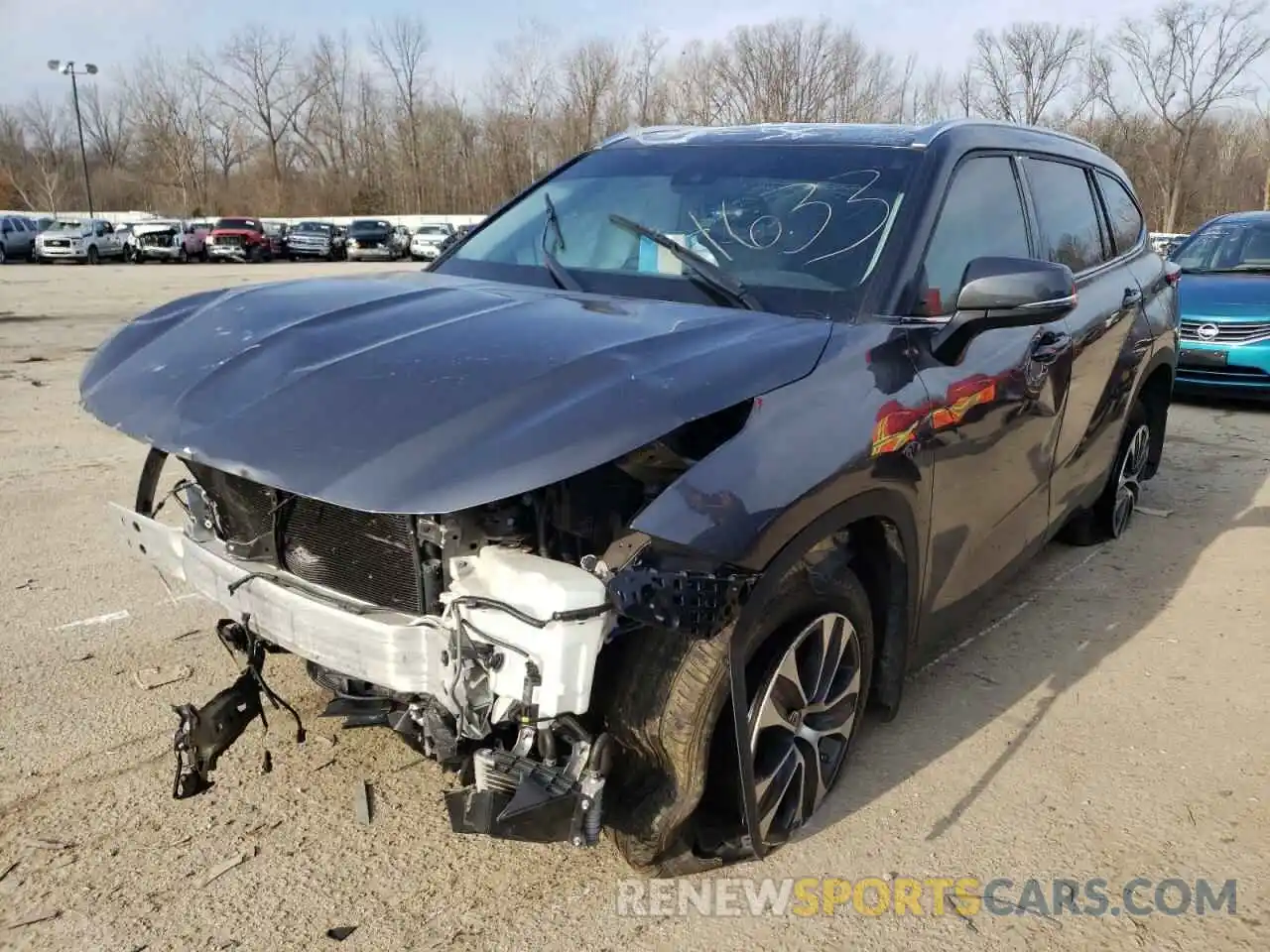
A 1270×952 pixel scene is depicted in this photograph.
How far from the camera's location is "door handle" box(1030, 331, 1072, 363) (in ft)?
11.0

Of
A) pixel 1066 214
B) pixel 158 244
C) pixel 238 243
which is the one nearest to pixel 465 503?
pixel 1066 214

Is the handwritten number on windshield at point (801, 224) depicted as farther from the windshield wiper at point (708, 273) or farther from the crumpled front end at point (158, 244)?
the crumpled front end at point (158, 244)

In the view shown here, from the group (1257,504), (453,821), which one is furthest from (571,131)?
(453,821)

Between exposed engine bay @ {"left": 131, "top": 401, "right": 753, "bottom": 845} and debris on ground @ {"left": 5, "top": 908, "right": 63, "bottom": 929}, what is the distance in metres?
0.40

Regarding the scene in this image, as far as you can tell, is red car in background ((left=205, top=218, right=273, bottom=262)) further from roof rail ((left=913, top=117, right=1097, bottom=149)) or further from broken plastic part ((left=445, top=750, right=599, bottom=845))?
broken plastic part ((left=445, top=750, right=599, bottom=845))

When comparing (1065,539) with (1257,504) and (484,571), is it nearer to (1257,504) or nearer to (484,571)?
(1257,504)

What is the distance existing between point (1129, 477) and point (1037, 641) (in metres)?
1.71

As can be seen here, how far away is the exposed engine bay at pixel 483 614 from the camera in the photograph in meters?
2.08

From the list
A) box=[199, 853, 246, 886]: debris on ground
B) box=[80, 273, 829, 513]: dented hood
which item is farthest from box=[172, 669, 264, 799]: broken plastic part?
box=[80, 273, 829, 513]: dented hood

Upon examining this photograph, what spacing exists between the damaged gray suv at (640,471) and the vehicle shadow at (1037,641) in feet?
0.73

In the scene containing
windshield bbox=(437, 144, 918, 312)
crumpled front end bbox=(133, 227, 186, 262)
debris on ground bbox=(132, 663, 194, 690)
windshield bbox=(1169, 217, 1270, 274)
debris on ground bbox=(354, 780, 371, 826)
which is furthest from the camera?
crumpled front end bbox=(133, 227, 186, 262)

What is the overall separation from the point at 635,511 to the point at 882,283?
1019mm

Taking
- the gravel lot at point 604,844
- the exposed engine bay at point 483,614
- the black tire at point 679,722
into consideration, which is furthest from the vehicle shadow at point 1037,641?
the exposed engine bay at point 483,614

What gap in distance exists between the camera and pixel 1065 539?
5262 mm
